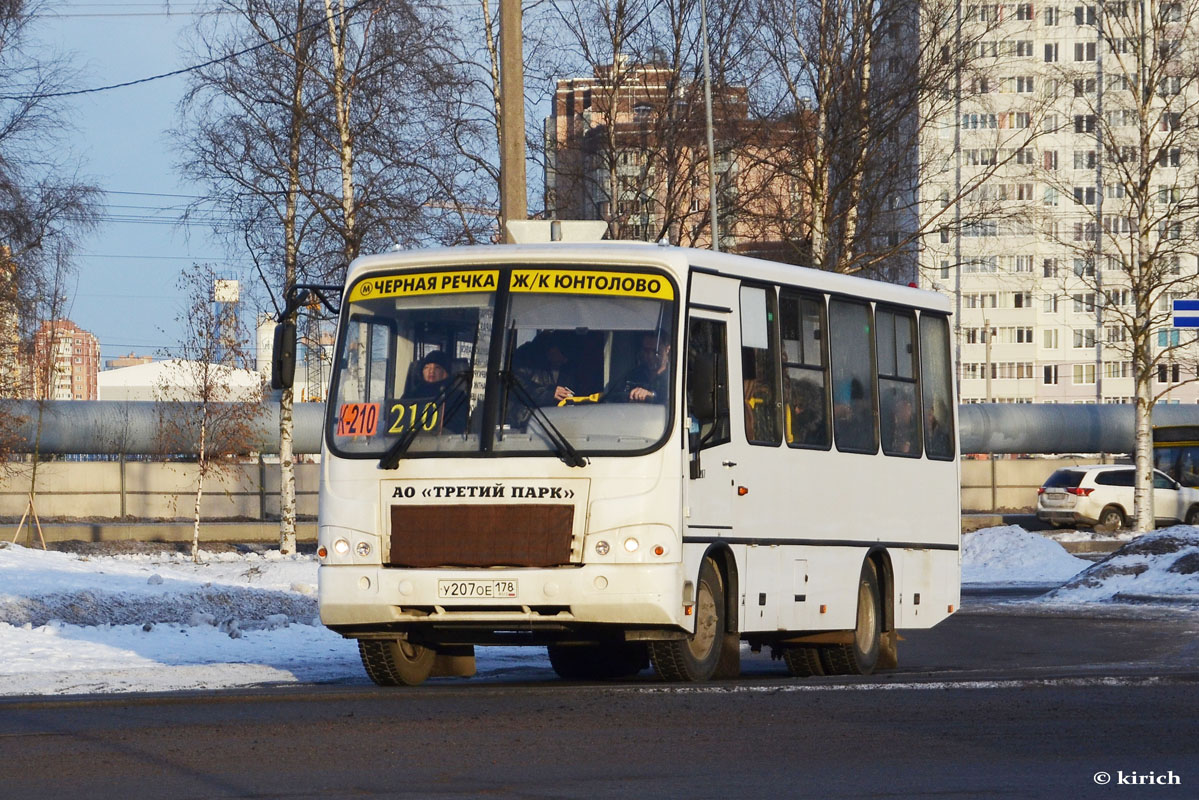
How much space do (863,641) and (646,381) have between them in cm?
424

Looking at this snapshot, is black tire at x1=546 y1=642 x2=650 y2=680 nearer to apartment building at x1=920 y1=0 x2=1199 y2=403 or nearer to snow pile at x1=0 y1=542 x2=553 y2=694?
snow pile at x1=0 y1=542 x2=553 y2=694

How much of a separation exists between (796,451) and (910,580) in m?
2.78

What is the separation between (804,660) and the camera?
621 inches

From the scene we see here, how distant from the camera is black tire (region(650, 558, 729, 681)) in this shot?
12648mm

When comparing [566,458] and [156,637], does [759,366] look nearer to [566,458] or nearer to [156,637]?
[566,458]

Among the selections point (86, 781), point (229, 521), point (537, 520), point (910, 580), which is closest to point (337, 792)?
point (86, 781)

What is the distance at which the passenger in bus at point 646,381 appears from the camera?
40.5 ft

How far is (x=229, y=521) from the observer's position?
1854 inches

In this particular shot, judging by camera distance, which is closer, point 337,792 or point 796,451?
point 337,792

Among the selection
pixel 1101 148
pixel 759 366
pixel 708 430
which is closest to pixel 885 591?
pixel 759 366

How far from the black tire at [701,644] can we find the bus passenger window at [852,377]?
2.40m

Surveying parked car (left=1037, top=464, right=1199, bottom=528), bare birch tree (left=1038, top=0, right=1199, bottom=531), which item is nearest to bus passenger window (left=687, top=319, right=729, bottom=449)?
bare birch tree (left=1038, top=0, right=1199, bottom=531)

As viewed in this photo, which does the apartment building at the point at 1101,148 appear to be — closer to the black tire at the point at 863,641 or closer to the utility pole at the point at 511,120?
the utility pole at the point at 511,120

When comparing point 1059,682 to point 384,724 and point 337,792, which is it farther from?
point 337,792
